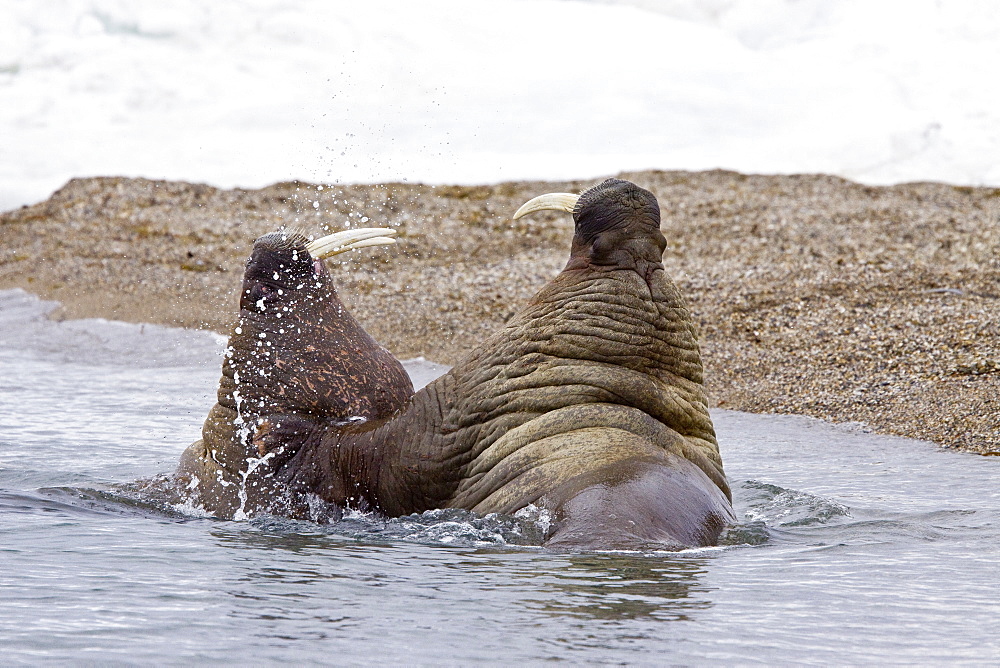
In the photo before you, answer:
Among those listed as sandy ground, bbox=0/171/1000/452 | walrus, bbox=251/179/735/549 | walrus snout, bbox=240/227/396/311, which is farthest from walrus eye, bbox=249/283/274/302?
walrus, bbox=251/179/735/549

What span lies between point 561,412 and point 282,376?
170 cm

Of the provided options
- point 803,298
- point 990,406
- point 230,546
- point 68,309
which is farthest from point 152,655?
point 68,309

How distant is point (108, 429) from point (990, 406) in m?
7.55

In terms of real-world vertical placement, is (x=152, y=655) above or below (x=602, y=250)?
below

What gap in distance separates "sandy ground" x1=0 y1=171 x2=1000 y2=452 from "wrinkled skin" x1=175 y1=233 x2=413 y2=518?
452 millimetres

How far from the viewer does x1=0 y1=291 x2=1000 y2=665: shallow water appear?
394cm

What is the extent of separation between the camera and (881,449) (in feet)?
31.3

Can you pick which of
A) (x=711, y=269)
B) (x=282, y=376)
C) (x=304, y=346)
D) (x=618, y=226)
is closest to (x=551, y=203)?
(x=618, y=226)

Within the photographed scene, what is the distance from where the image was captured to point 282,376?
653 centimetres

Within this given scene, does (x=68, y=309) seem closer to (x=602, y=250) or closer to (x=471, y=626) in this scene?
(x=602, y=250)

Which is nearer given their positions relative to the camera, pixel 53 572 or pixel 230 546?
Result: pixel 53 572

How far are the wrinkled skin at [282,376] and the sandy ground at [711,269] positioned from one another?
0.45 meters

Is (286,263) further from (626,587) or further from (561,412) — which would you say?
(626,587)

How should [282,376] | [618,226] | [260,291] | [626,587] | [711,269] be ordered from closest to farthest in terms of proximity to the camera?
[626,587], [618,226], [282,376], [260,291], [711,269]
